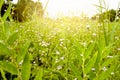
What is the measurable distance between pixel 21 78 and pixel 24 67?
0.02m

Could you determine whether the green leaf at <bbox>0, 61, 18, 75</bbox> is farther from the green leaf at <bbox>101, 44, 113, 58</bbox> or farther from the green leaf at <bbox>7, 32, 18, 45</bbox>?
the green leaf at <bbox>101, 44, 113, 58</bbox>

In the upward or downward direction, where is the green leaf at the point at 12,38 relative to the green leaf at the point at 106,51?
upward

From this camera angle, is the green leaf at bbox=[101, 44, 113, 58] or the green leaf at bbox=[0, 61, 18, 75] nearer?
the green leaf at bbox=[0, 61, 18, 75]

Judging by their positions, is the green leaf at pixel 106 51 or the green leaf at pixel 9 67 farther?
the green leaf at pixel 106 51

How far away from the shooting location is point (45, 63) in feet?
9.42

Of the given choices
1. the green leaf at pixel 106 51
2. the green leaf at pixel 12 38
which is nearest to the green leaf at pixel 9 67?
the green leaf at pixel 12 38

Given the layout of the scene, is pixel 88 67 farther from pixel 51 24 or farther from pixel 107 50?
pixel 51 24

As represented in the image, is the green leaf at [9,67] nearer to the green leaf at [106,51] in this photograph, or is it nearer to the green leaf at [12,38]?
the green leaf at [12,38]

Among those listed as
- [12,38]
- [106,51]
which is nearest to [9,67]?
[12,38]

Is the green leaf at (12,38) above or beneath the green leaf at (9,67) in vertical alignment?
above

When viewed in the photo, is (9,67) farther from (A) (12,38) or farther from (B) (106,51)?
(B) (106,51)

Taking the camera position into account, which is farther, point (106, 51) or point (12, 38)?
point (106, 51)

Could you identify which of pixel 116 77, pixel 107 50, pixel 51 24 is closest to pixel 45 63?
pixel 116 77

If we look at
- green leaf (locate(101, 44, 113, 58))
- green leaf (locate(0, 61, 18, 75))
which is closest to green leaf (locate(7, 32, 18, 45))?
green leaf (locate(0, 61, 18, 75))
